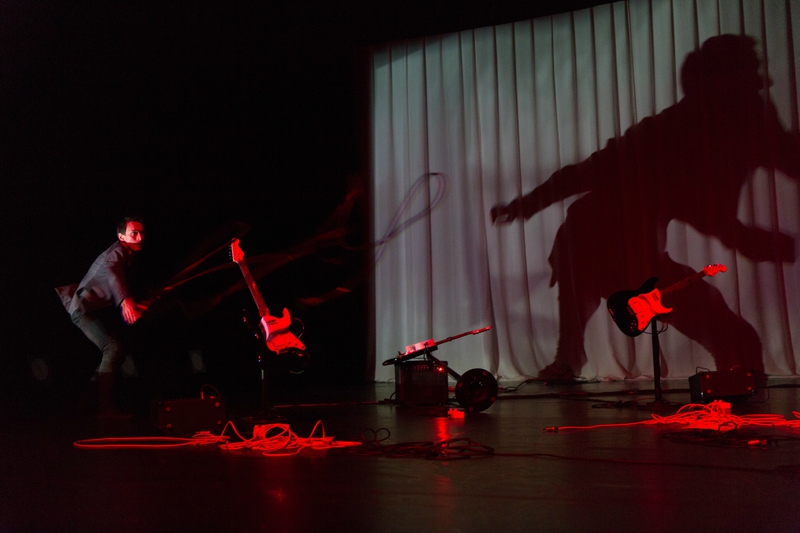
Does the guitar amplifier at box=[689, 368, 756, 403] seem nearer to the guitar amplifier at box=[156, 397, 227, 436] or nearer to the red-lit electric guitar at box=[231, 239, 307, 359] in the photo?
the red-lit electric guitar at box=[231, 239, 307, 359]

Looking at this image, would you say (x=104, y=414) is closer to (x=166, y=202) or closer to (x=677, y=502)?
(x=166, y=202)

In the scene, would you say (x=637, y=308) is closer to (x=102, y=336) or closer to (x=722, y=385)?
(x=722, y=385)

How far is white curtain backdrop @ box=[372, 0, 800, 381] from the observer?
6148 mm

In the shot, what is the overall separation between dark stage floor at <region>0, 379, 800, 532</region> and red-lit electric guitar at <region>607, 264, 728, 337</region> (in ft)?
2.82

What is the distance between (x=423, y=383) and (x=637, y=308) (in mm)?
1395

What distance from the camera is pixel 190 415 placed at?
3279mm

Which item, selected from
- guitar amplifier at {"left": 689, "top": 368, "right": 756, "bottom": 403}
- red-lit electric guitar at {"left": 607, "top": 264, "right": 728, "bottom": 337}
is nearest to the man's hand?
red-lit electric guitar at {"left": 607, "top": 264, "right": 728, "bottom": 337}

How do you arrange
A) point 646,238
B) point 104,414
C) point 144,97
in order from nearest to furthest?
point 104,414, point 144,97, point 646,238

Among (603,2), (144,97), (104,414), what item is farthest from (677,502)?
(603,2)

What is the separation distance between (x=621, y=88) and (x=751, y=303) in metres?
2.41

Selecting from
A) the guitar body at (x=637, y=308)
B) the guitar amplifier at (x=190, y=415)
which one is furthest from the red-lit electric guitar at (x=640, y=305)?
the guitar amplifier at (x=190, y=415)

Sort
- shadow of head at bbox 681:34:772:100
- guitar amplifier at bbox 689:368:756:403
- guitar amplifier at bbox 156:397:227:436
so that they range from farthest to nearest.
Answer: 1. shadow of head at bbox 681:34:772:100
2. guitar amplifier at bbox 689:368:756:403
3. guitar amplifier at bbox 156:397:227:436

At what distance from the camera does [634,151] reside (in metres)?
6.63

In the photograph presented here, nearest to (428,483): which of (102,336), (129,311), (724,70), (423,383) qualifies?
(423,383)
